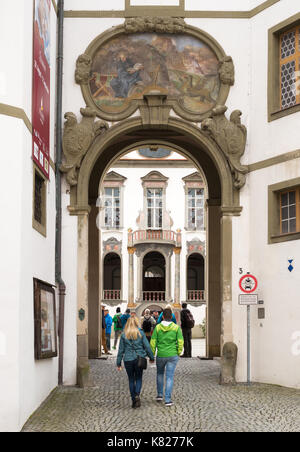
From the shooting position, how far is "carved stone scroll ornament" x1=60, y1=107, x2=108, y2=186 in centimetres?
1691

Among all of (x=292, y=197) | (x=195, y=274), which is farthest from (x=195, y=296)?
(x=292, y=197)

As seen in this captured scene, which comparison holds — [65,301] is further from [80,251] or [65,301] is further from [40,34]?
[40,34]

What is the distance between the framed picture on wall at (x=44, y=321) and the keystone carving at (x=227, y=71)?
19.6ft

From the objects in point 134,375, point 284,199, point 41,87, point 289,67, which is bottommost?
point 134,375

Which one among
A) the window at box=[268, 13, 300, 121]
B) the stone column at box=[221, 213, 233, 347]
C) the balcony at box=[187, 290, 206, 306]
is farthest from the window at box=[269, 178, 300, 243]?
the balcony at box=[187, 290, 206, 306]

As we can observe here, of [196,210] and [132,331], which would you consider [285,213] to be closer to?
[132,331]

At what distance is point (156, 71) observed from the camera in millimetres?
17578

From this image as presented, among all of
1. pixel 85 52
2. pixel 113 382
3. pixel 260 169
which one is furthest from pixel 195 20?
pixel 113 382

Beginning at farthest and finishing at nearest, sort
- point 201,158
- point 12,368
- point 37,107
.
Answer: point 201,158 < point 37,107 < point 12,368

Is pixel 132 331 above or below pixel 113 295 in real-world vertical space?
below

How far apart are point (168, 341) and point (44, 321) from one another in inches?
→ 88.6

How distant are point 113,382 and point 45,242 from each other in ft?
12.1

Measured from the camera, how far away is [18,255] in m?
11.6

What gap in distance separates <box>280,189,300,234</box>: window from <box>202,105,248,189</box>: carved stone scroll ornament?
1.07m
